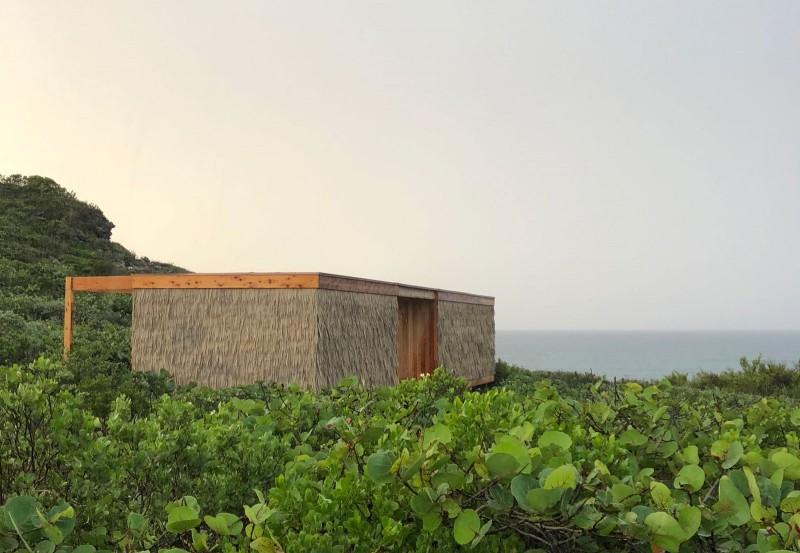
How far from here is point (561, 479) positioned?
1.46 m

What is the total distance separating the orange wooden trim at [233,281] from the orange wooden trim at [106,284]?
1.95ft

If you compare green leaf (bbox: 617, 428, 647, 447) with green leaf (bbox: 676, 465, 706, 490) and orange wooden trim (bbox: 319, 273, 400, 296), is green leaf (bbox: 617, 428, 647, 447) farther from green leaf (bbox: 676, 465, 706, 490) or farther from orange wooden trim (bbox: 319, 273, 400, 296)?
orange wooden trim (bbox: 319, 273, 400, 296)

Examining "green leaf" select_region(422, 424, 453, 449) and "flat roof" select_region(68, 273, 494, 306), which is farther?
"flat roof" select_region(68, 273, 494, 306)

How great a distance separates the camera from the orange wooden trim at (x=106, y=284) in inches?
453

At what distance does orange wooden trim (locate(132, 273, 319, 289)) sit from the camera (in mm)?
9781

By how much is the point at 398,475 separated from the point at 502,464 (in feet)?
0.97

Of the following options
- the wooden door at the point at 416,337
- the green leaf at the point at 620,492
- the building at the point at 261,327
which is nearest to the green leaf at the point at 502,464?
the green leaf at the point at 620,492

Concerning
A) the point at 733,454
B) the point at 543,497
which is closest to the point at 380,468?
the point at 543,497

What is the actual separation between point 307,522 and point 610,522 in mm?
768

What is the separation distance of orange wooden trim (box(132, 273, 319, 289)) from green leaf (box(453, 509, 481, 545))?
8363mm

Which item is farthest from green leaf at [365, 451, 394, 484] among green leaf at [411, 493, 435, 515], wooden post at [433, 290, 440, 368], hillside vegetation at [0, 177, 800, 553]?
wooden post at [433, 290, 440, 368]

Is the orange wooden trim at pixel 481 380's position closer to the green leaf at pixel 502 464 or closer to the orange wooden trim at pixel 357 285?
the orange wooden trim at pixel 357 285

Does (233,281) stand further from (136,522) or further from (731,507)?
(731,507)

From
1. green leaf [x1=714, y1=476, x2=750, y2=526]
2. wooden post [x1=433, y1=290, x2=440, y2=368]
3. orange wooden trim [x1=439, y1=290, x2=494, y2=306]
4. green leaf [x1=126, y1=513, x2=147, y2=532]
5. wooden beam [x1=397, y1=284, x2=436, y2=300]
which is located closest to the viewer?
green leaf [x1=714, y1=476, x2=750, y2=526]
